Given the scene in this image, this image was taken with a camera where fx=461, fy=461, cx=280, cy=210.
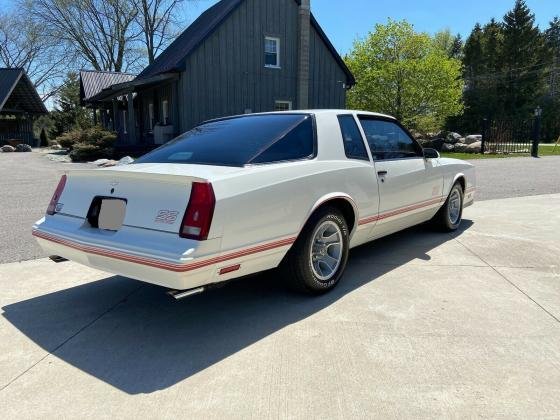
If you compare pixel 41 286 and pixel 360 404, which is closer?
pixel 360 404

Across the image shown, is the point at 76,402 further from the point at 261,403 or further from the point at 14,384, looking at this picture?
the point at 261,403

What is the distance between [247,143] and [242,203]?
2.60ft

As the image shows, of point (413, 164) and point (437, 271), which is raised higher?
point (413, 164)

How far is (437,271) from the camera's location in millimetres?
4473

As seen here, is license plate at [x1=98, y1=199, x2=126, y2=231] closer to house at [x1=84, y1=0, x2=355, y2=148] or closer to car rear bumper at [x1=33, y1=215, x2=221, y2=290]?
car rear bumper at [x1=33, y1=215, x2=221, y2=290]

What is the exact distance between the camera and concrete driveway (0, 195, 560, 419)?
96.3 inches

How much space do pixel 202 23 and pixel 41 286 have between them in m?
20.9

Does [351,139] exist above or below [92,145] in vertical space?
above

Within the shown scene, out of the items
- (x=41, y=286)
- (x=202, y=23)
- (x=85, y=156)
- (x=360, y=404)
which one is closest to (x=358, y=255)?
(x=360, y=404)

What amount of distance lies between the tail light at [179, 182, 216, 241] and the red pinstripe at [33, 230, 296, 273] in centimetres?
17

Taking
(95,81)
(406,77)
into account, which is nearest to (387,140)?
(406,77)

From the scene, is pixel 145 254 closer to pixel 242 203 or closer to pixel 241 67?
pixel 242 203

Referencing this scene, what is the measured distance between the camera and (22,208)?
7.77 m

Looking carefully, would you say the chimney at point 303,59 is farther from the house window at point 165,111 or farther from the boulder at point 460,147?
the boulder at point 460,147
